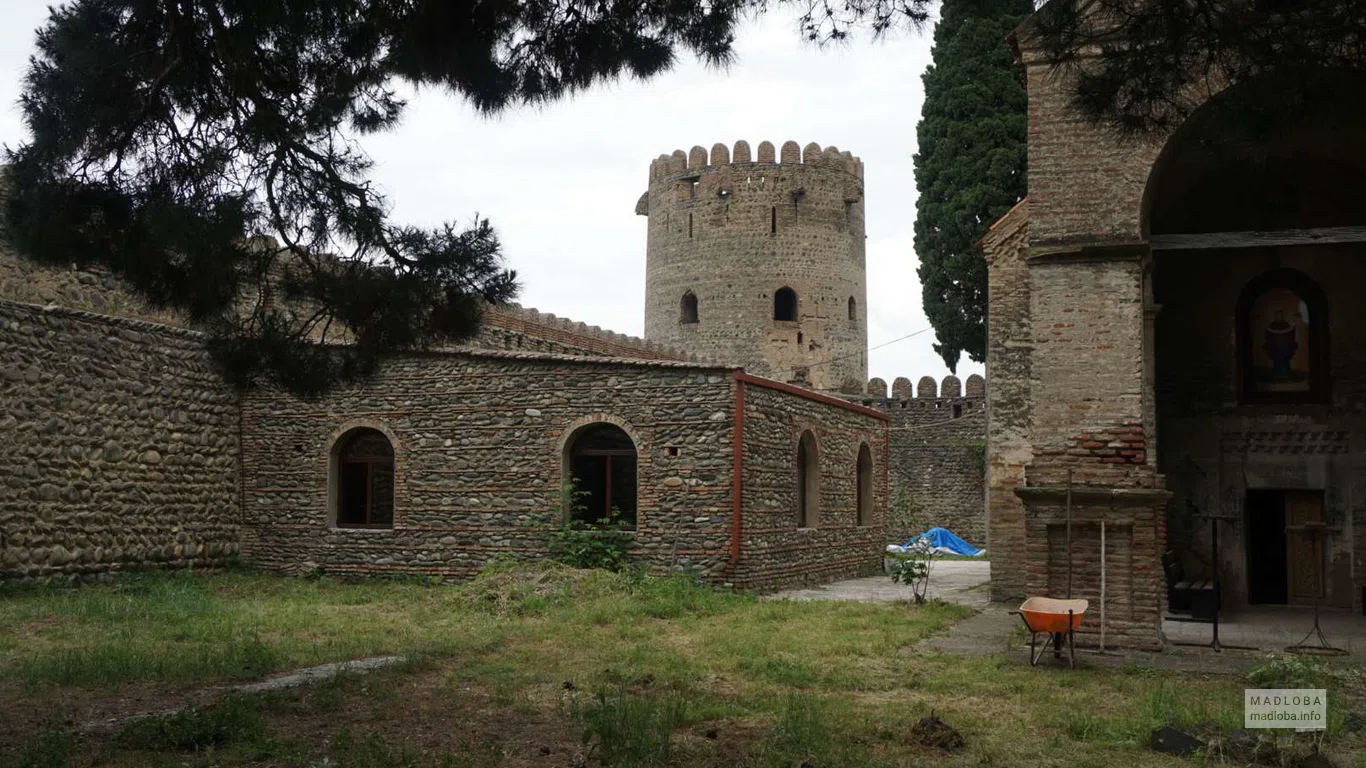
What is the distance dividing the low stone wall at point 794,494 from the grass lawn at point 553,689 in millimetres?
2513

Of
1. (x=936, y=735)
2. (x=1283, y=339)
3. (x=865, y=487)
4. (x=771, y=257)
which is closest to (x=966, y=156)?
(x=865, y=487)

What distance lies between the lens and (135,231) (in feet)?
23.6

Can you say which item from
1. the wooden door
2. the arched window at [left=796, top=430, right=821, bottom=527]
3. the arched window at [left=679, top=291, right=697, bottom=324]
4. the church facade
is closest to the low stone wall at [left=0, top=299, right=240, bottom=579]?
the arched window at [left=796, top=430, right=821, bottom=527]

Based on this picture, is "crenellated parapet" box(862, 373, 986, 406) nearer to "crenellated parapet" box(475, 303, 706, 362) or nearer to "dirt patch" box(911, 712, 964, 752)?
"crenellated parapet" box(475, 303, 706, 362)

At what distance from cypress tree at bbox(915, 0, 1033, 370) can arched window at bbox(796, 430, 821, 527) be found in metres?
7.11

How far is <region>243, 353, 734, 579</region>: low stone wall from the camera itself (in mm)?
16219

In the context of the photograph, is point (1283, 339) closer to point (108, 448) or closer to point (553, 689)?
point (553, 689)

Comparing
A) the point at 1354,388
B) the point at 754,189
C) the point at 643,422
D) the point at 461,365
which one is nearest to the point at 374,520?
the point at 461,365

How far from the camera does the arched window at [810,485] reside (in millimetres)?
19234

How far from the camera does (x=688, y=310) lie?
43344mm

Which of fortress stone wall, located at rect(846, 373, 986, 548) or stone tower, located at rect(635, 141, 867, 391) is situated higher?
stone tower, located at rect(635, 141, 867, 391)

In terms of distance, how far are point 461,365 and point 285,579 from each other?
401 centimetres

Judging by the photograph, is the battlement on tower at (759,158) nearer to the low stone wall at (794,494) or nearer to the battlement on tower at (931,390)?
the battlement on tower at (931,390)

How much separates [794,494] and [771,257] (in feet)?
79.0
